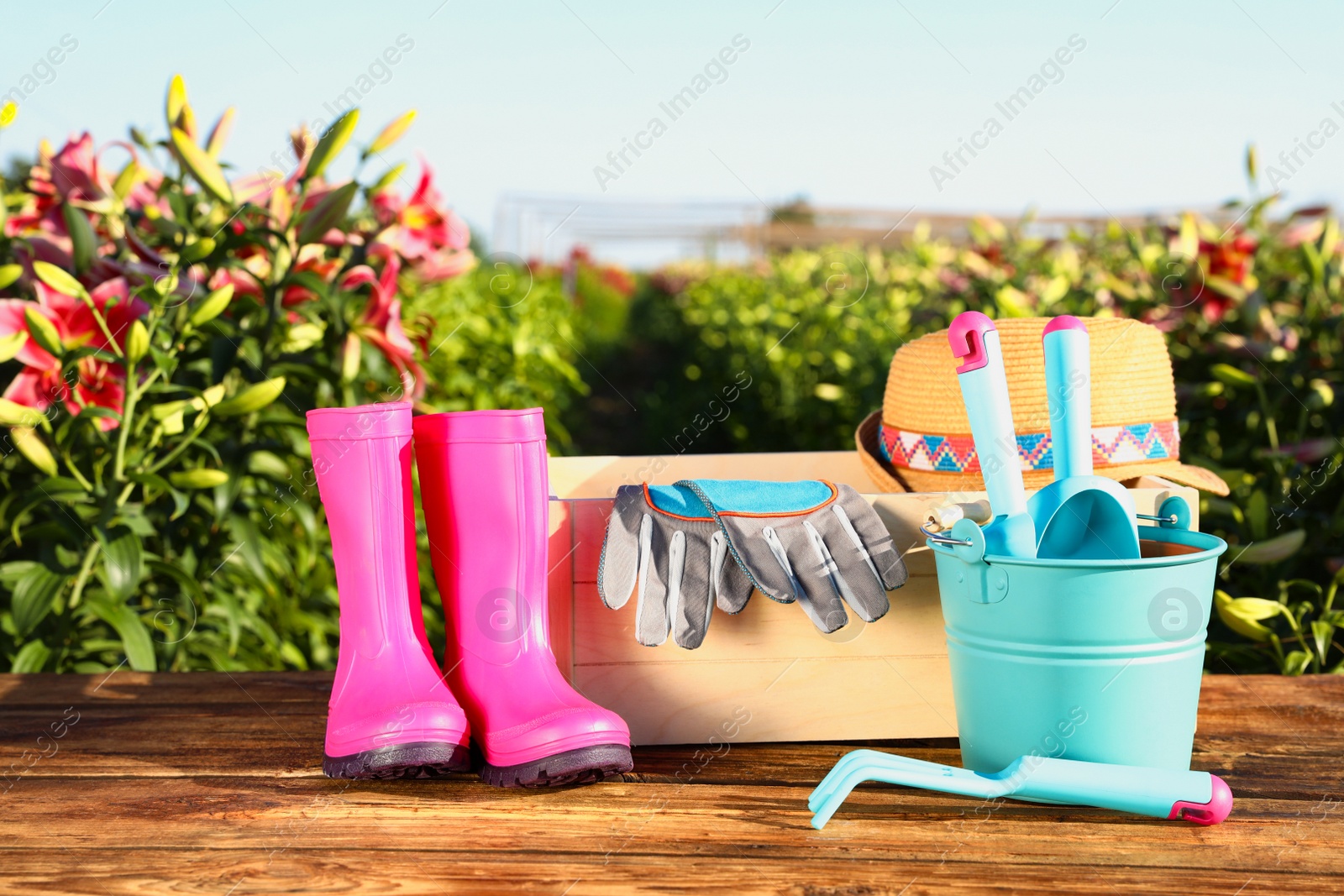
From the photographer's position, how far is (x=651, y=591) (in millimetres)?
1162

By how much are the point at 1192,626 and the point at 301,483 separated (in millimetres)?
1401

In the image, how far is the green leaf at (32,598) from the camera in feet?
4.53

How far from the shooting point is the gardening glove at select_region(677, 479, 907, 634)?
3.79 ft

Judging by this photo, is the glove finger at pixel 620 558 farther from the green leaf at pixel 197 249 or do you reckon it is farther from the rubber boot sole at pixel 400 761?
the green leaf at pixel 197 249

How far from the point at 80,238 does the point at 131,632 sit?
24.7 inches

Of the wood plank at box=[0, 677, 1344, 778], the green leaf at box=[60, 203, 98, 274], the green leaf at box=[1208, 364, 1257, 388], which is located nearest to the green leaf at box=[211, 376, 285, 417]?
the green leaf at box=[60, 203, 98, 274]

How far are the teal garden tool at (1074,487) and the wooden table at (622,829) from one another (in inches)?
11.4

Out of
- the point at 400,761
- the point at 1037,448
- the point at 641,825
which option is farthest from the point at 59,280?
the point at 1037,448

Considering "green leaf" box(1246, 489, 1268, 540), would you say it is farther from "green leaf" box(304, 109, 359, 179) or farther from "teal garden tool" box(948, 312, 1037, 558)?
"green leaf" box(304, 109, 359, 179)

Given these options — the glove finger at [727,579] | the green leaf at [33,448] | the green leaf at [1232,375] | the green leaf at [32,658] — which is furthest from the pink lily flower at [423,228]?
the green leaf at [1232,375]

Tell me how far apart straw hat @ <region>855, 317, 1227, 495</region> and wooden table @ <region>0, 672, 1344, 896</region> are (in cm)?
38

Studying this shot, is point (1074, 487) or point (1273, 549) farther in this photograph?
point (1273, 549)

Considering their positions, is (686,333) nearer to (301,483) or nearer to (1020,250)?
(1020,250)

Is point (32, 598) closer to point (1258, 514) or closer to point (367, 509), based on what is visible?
point (367, 509)
